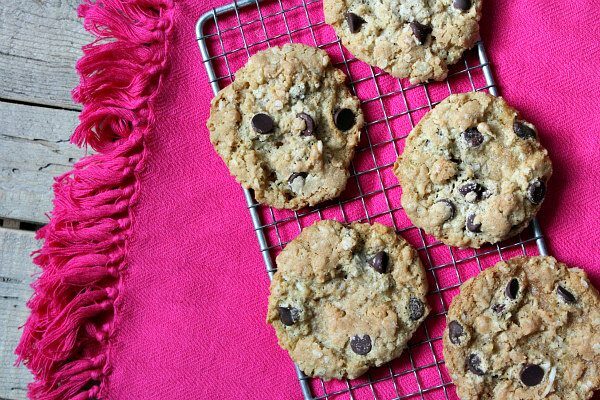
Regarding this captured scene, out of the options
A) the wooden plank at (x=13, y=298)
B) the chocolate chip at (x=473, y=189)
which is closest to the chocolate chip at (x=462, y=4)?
the chocolate chip at (x=473, y=189)

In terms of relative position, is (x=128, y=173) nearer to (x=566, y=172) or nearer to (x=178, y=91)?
(x=178, y=91)

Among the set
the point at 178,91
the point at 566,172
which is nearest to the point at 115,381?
the point at 178,91

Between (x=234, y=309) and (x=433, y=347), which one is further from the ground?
(x=234, y=309)

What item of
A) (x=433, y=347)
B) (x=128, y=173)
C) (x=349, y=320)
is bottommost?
(x=433, y=347)

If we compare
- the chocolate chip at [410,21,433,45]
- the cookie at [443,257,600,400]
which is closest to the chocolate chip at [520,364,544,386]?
the cookie at [443,257,600,400]

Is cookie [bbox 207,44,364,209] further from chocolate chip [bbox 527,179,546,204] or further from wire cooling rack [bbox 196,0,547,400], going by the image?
chocolate chip [bbox 527,179,546,204]

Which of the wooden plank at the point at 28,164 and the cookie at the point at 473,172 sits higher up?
the wooden plank at the point at 28,164

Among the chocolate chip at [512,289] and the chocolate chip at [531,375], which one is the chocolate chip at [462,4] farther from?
the chocolate chip at [531,375]
